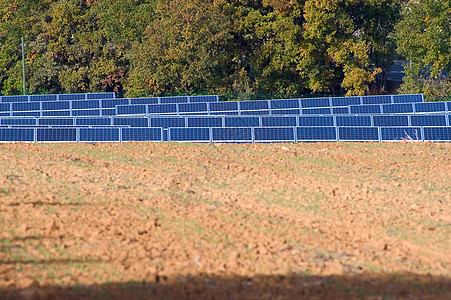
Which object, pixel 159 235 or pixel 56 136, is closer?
pixel 159 235

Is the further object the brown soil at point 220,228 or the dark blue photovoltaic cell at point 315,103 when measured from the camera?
the dark blue photovoltaic cell at point 315,103

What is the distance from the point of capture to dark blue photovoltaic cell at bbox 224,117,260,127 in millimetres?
30875

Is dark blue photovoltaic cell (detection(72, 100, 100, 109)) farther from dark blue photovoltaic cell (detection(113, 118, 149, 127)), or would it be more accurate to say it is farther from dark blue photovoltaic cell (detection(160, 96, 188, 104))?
dark blue photovoltaic cell (detection(113, 118, 149, 127))

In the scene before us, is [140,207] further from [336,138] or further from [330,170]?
[336,138]

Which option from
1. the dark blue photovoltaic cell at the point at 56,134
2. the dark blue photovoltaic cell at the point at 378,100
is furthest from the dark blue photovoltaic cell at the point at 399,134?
the dark blue photovoltaic cell at the point at 56,134

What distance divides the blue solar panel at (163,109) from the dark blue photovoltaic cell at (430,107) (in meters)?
15.6

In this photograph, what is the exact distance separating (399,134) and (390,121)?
5.01ft

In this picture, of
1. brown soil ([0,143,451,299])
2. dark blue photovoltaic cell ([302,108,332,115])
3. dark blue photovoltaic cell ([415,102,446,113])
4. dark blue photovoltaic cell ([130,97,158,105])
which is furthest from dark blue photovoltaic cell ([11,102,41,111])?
dark blue photovoltaic cell ([415,102,446,113])

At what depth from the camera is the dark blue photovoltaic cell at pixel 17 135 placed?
2848 centimetres

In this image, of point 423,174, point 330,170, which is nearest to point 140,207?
point 330,170

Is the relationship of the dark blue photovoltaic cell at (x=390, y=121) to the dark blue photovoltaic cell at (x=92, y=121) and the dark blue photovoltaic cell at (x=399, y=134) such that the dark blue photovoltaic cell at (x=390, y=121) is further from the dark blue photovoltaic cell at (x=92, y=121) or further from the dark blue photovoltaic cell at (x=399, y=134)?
the dark blue photovoltaic cell at (x=92, y=121)

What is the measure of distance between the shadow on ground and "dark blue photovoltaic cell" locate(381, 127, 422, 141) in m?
17.9

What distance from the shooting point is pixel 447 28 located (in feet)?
156

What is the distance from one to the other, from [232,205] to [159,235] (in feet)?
11.4
